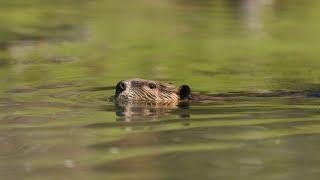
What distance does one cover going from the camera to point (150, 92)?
444 inches

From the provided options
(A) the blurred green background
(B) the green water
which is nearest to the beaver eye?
(B) the green water

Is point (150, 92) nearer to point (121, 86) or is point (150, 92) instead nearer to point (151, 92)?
point (151, 92)

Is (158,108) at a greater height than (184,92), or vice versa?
(184,92)

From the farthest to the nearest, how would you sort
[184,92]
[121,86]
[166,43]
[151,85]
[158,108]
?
[166,43], [151,85], [184,92], [121,86], [158,108]

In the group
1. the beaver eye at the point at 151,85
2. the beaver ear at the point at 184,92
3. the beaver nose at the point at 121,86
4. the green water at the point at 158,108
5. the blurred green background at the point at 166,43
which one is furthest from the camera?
the blurred green background at the point at 166,43

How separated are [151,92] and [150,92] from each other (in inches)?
0.8

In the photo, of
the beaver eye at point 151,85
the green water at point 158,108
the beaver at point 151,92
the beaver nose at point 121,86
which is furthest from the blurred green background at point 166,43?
the beaver nose at point 121,86

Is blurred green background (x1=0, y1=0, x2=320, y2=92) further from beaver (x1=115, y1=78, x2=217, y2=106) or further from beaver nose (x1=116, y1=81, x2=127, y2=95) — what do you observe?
beaver nose (x1=116, y1=81, x2=127, y2=95)

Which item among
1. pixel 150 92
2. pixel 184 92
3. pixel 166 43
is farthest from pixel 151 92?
pixel 166 43

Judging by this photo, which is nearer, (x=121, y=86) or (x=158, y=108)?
(x=158, y=108)

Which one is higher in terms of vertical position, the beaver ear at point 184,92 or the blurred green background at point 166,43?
the blurred green background at point 166,43

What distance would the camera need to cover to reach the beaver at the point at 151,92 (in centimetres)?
1113

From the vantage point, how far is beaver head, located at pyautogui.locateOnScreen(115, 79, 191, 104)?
11.1 m

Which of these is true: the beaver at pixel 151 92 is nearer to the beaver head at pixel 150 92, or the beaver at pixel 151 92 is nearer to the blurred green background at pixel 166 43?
the beaver head at pixel 150 92
